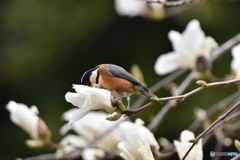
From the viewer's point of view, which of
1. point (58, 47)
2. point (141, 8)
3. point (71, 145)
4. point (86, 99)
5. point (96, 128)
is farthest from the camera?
point (58, 47)

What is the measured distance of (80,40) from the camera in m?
3.04

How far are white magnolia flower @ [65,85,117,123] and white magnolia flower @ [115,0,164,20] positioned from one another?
589mm

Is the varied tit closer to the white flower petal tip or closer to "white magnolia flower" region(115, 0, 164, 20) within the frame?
the white flower petal tip

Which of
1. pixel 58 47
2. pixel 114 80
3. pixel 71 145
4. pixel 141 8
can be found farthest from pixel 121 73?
pixel 58 47

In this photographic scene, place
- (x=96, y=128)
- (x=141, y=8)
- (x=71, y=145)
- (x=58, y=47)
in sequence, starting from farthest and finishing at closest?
(x=58, y=47) < (x=141, y=8) < (x=96, y=128) < (x=71, y=145)

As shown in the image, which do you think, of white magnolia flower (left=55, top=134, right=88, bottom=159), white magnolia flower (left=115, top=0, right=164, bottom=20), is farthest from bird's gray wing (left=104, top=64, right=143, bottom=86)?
white magnolia flower (left=115, top=0, right=164, bottom=20)

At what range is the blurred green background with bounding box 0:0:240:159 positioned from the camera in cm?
286

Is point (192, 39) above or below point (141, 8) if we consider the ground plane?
below

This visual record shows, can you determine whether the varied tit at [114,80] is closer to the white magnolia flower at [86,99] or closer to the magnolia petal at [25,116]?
the white magnolia flower at [86,99]

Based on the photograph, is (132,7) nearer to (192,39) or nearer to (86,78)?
(192,39)

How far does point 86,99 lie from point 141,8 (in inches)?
25.5

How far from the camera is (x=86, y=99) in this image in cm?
56

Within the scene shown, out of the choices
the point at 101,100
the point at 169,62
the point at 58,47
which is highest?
the point at 58,47

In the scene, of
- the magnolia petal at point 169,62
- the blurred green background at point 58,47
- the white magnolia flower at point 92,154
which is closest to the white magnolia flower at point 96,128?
the white magnolia flower at point 92,154
